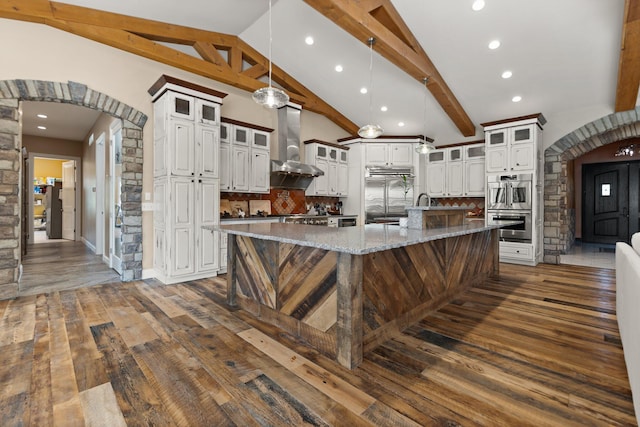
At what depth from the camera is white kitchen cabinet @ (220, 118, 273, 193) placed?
17.1ft

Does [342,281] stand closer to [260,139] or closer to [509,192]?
[260,139]

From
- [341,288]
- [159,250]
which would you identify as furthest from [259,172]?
[341,288]

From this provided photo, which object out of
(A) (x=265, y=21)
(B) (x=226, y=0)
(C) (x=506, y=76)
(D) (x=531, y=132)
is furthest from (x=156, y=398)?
(D) (x=531, y=132)

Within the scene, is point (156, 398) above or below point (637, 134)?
below

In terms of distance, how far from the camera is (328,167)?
7.18 metres

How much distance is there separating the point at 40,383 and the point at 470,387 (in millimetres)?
2617

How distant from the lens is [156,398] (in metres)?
1.75

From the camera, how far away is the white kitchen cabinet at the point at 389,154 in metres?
7.29

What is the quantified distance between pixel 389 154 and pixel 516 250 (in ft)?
10.8

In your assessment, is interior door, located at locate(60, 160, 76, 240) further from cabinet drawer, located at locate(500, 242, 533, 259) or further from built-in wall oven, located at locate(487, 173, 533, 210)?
cabinet drawer, located at locate(500, 242, 533, 259)

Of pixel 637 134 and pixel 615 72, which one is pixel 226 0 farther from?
pixel 637 134

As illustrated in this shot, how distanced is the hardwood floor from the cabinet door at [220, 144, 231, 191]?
243 cm

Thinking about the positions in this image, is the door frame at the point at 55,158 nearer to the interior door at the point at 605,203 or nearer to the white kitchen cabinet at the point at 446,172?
the white kitchen cabinet at the point at 446,172

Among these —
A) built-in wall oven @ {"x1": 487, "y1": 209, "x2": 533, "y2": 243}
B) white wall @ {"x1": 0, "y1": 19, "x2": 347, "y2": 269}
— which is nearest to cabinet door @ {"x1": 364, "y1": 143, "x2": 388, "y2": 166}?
built-in wall oven @ {"x1": 487, "y1": 209, "x2": 533, "y2": 243}
